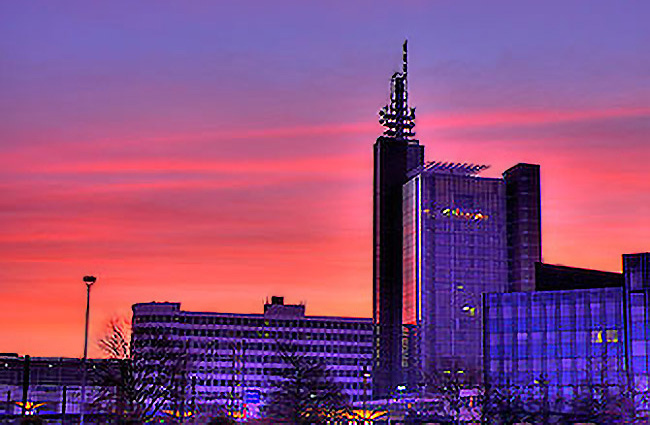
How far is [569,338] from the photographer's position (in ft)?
566

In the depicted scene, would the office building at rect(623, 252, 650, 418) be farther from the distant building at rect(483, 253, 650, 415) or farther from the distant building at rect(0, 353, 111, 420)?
the distant building at rect(0, 353, 111, 420)

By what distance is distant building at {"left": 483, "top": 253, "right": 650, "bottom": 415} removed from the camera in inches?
6432

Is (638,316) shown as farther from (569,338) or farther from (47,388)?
(47,388)

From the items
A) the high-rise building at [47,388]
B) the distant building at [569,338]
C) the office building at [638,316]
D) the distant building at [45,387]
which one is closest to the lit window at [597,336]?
the distant building at [569,338]

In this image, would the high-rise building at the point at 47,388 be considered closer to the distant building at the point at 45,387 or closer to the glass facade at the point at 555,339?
the distant building at the point at 45,387

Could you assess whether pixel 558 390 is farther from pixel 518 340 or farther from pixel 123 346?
pixel 123 346

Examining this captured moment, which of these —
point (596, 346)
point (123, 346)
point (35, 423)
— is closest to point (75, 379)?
point (123, 346)

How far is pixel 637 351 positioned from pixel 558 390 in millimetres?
14787

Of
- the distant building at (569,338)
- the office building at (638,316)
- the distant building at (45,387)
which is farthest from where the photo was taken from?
the distant building at (569,338)

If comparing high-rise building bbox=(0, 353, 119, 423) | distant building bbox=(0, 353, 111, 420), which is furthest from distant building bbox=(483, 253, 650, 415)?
distant building bbox=(0, 353, 111, 420)

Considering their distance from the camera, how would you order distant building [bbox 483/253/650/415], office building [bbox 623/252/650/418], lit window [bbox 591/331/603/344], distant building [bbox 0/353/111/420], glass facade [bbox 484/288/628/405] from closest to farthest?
1. distant building [bbox 0/353/111/420]
2. office building [bbox 623/252/650/418]
3. distant building [bbox 483/253/650/415]
4. glass facade [bbox 484/288/628/405]
5. lit window [bbox 591/331/603/344]

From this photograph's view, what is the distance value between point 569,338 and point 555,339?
2213mm

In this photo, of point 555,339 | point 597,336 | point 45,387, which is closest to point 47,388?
point 45,387

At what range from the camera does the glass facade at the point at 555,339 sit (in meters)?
169
